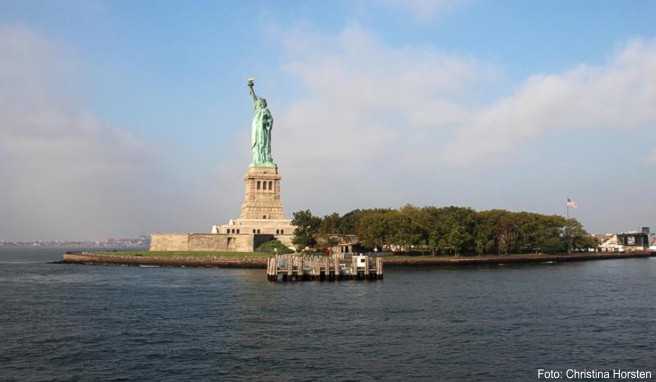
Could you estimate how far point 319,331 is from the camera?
108ft

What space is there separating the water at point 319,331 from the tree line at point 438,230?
116 feet

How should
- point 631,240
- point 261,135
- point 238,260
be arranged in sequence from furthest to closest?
1. point 631,240
2. point 261,135
3. point 238,260

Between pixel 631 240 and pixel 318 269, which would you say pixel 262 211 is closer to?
pixel 318 269

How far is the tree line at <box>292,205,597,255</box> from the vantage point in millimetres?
91750

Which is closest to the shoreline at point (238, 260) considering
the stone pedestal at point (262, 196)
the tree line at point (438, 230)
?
the tree line at point (438, 230)

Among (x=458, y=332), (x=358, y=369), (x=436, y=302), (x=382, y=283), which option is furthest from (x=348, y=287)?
(x=358, y=369)

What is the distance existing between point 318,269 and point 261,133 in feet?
155

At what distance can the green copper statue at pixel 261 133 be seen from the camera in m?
103

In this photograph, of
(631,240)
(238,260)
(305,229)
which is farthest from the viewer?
(631,240)

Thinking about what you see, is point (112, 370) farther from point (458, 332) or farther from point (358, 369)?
point (458, 332)

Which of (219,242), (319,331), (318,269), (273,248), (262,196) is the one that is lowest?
(319,331)

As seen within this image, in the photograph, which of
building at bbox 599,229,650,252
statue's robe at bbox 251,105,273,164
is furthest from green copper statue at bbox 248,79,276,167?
building at bbox 599,229,650,252

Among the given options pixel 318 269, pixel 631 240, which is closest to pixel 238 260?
pixel 318 269

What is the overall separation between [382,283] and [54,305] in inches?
1062
